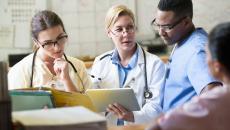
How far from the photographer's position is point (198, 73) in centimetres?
175

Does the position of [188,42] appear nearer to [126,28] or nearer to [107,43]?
[126,28]

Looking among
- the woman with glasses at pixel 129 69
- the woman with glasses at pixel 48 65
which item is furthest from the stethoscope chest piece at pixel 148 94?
the woman with glasses at pixel 48 65

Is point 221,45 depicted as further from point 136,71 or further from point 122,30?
point 122,30

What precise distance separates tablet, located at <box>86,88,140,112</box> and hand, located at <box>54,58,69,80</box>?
23 centimetres

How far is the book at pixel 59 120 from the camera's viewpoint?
103 cm

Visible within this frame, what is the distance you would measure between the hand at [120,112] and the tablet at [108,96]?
2 cm

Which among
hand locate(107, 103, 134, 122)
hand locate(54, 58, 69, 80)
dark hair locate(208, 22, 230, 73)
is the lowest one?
hand locate(107, 103, 134, 122)

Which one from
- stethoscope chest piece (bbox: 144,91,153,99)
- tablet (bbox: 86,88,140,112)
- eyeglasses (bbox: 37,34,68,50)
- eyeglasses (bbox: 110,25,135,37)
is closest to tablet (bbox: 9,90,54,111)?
tablet (bbox: 86,88,140,112)

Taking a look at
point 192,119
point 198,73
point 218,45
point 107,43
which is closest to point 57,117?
point 192,119

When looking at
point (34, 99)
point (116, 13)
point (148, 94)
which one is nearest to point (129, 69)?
point (148, 94)

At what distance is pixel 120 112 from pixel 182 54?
479mm

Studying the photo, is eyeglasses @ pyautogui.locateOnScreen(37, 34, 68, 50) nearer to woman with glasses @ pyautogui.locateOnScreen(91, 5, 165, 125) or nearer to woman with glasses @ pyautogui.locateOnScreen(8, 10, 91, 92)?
woman with glasses @ pyautogui.locateOnScreen(8, 10, 91, 92)

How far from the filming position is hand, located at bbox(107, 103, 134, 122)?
2121mm

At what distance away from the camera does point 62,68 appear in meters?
2.29
